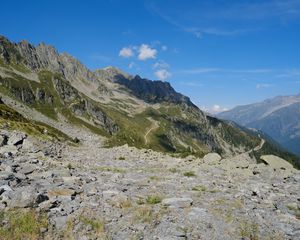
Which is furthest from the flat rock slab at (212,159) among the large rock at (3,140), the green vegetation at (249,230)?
the green vegetation at (249,230)

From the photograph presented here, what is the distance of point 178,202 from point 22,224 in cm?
776

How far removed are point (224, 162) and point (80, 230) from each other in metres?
28.0

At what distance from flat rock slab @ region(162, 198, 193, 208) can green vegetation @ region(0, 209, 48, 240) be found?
6.21 m

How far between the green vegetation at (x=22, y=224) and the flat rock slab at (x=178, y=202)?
621cm

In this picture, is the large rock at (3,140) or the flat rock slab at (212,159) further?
the flat rock slab at (212,159)

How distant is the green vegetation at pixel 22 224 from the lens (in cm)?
1388

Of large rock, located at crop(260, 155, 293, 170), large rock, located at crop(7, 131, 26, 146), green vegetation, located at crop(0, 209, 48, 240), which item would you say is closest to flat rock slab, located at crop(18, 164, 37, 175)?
green vegetation, located at crop(0, 209, 48, 240)

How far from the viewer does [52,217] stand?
608 inches

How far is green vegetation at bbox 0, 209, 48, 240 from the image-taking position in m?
13.9

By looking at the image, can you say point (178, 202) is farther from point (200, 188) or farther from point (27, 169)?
point (27, 169)

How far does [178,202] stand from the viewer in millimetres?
18812

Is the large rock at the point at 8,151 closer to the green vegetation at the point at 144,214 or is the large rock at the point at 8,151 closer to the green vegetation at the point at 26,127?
the green vegetation at the point at 144,214

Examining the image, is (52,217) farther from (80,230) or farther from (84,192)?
(84,192)

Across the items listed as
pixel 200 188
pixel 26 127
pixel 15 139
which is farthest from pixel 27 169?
pixel 26 127
